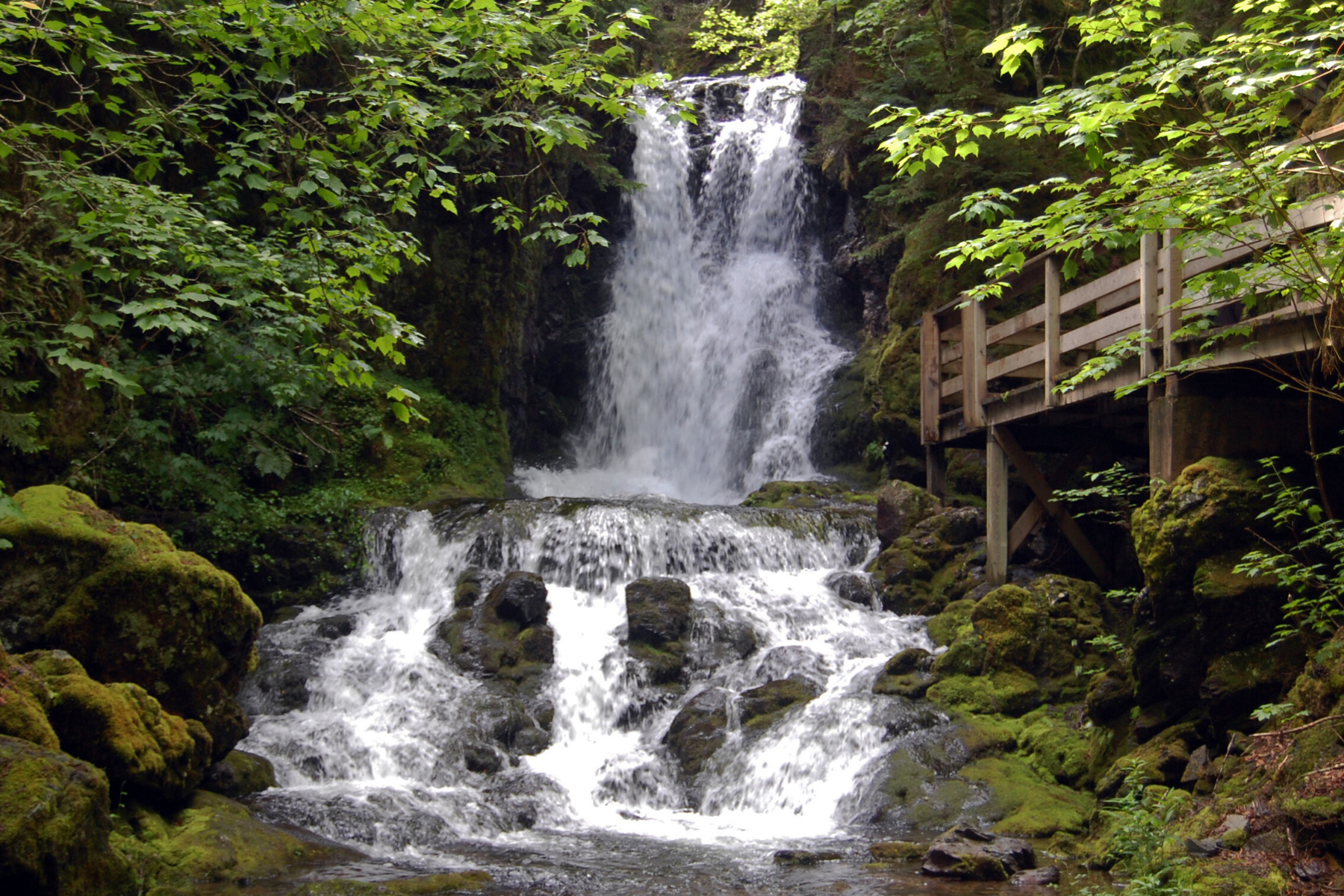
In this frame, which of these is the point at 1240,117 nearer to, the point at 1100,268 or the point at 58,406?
the point at 1100,268

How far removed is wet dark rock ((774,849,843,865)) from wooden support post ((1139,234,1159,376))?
452 cm

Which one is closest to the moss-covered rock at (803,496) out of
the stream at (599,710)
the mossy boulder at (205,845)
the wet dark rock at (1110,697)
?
the stream at (599,710)

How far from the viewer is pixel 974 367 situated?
11352 mm

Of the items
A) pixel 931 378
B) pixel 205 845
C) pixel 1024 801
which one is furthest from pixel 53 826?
pixel 931 378

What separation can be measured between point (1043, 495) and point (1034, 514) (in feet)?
2.04

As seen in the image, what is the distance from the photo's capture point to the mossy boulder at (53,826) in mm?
4383

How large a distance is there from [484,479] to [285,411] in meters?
4.22

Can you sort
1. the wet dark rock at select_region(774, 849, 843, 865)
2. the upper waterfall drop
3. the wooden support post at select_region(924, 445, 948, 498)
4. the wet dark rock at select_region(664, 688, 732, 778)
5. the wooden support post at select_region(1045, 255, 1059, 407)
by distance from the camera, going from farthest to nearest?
the upper waterfall drop
the wooden support post at select_region(924, 445, 948, 498)
the wooden support post at select_region(1045, 255, 1059, 407)
the wet dark rock at select_region(664, 688, 732, 778)
the wet dark rock at select_region(774, 849, 843, 865)

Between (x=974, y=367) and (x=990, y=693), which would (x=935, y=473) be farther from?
(x=990, y=693)

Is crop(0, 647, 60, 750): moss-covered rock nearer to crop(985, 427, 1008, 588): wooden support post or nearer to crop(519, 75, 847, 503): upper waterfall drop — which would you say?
crop(985, 427, 1008, 588): wooden support post

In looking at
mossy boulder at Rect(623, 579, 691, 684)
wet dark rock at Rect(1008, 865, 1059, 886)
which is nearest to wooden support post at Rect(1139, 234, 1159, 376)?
wet dark rock at Rect(1008, 865, 1059, 886)

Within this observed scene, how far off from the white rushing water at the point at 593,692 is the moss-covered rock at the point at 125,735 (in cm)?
118

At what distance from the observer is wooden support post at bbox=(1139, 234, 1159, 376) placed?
25.9ft

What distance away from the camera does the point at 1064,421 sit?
10.8m
